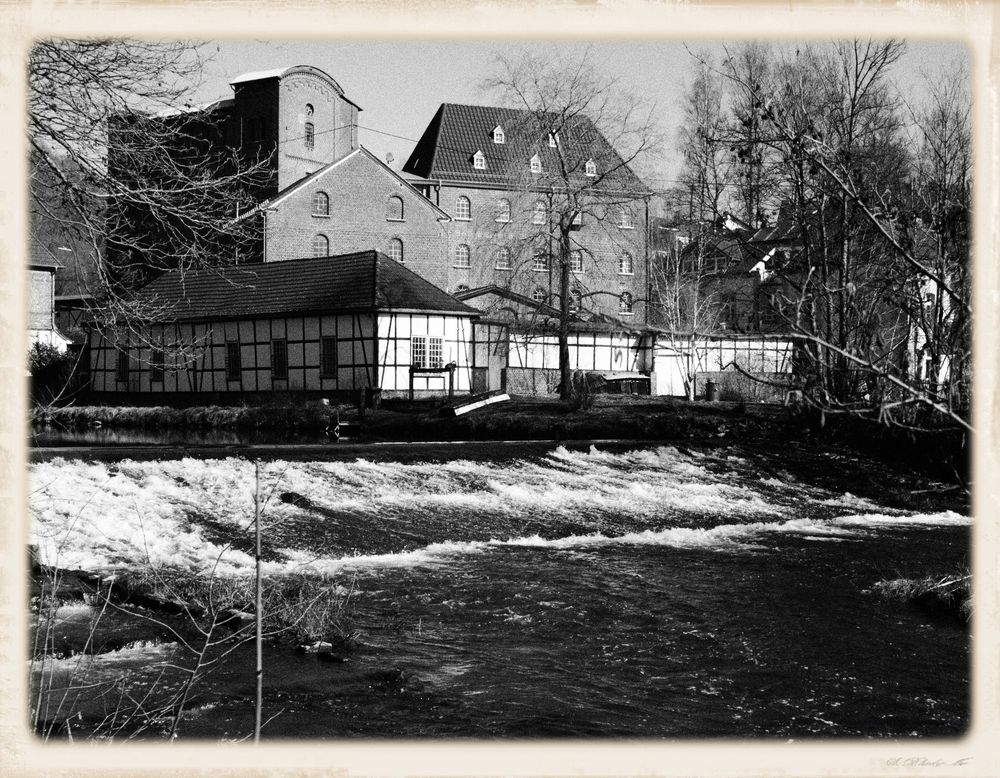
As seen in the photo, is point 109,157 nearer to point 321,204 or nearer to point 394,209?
point 321,204

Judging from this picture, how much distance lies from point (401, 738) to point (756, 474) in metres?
13.9

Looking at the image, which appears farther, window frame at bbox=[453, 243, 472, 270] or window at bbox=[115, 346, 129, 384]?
window frame at bbox=[453, 243, 472, 270]

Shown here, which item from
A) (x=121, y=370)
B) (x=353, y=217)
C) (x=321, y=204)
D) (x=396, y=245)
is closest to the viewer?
(x=121, y=370)

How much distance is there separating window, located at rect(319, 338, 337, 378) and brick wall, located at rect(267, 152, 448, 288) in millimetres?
9409

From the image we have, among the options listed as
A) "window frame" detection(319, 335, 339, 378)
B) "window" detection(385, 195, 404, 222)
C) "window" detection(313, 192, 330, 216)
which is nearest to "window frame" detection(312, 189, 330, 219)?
"window" detection(313, 192, 330, 216)

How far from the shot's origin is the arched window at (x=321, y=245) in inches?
1617

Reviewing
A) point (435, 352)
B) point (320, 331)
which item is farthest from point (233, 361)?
point (435, 352)

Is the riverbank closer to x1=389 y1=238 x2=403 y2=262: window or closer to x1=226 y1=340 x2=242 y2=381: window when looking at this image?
x1=226 y1=340 x2=242 y2=381: window

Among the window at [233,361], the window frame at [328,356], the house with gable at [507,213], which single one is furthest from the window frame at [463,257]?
the window frame at [328,356]

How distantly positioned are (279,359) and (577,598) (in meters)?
24.2

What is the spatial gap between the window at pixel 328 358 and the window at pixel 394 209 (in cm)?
1169

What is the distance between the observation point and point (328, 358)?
104ft

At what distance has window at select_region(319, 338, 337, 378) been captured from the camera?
31.7 meters

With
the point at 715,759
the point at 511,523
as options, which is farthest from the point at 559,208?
the point at 715,759
